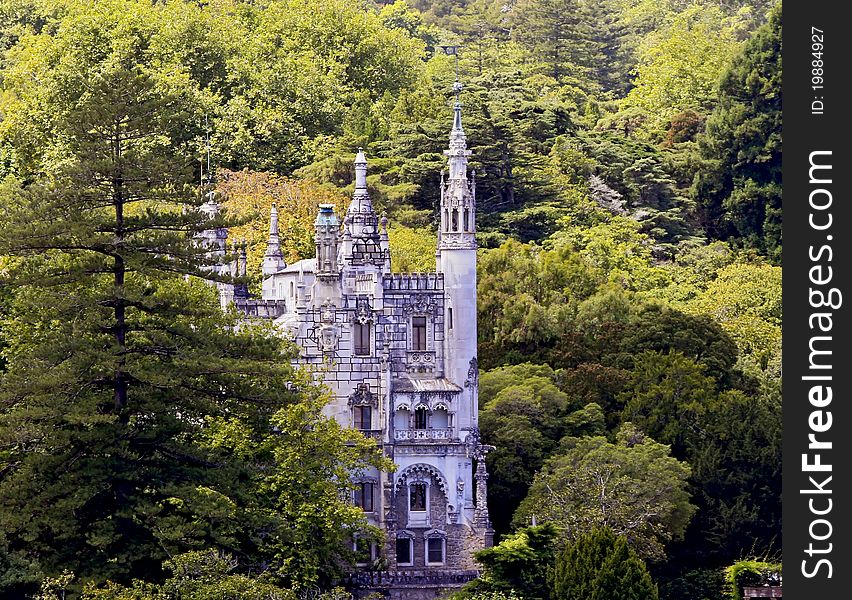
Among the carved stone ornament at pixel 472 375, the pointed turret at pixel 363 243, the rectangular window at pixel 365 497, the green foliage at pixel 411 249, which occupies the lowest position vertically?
the rectangular window at pixel 365 497

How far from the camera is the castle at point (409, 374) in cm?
7581

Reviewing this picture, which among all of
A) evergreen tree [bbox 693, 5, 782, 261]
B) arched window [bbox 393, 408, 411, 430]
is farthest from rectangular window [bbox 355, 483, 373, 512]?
evergreen tree [bbox 693, 5, 782, 261]

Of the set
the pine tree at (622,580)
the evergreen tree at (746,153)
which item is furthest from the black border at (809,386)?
the evergreen tree at (746,153)

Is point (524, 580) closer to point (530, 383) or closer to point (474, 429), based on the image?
point (474, 429)

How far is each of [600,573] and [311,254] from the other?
122 ft

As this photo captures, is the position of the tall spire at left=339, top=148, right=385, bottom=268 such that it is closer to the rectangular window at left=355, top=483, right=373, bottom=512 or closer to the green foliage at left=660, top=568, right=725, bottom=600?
the rectangular window at left=355, top=483, right=373, bottom=512

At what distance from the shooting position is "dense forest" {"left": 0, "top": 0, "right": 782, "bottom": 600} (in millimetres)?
64875

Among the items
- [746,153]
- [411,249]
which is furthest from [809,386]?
[746,153]

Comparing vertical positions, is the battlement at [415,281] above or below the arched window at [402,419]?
above

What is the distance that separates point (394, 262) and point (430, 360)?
15974mm

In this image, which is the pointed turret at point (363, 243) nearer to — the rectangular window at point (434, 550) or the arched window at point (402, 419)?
the arched window at point (402, 419)

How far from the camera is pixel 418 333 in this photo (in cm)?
7856

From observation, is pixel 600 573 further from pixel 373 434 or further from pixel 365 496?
pixel 373 434

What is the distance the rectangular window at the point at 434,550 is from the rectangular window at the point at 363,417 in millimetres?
4299
